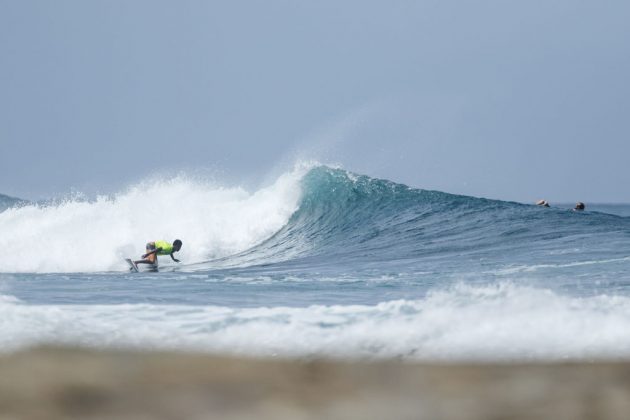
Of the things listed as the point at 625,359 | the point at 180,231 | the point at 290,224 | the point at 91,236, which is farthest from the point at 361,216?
the point at 625,359

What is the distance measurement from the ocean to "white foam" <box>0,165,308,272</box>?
2.1 inches

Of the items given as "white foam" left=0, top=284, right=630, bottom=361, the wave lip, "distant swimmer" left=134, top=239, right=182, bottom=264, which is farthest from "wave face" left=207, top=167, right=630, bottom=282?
"white foam" left=0, top=284, right=630, bottom=361

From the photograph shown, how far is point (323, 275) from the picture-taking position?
7.95 metres

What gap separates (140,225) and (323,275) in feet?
29.9

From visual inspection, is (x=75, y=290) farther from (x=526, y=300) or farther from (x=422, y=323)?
(x=422, y=323)

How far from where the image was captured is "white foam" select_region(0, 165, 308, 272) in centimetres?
1398

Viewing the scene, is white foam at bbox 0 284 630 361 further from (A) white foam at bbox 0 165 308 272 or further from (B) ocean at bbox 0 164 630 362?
(A) white foam at bbox 0 165 308 272

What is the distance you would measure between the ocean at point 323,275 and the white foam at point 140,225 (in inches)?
2.1

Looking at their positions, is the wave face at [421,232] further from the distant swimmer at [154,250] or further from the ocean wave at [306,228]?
the distant swimmer at [154,250]

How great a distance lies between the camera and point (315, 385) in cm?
88

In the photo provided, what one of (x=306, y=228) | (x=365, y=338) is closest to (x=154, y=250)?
(x=306, y=228)

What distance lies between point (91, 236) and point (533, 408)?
1511 centimetres

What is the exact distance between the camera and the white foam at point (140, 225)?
14.0 m

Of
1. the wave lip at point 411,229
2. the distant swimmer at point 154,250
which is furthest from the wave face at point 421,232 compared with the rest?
the distant swimmer at point 154,250
